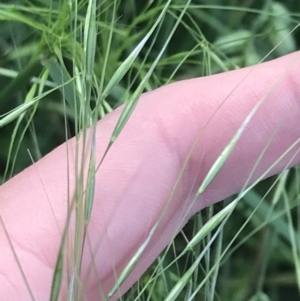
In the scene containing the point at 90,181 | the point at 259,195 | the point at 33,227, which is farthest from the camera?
the point at 259,195

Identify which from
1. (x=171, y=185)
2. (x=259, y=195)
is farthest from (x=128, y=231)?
(x=259, y=195)

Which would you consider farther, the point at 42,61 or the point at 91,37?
the point at 42,61

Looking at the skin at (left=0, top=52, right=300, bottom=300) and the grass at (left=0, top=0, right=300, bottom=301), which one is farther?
the grass at (left=0, top=0, right=300, bottom=301)

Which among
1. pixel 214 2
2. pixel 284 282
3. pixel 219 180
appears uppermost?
pixel 214 2

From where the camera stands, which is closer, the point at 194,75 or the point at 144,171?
the point at 144,171

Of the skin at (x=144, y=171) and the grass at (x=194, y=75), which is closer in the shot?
the skin at (x=144, y=171)

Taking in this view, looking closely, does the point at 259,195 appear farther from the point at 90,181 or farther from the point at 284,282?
the point at 90,181

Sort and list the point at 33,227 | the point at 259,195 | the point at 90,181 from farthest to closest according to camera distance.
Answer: the point at 259,195
the point at 33,227
the point at 90,181

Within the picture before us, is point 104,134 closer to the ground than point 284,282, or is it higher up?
higher up
